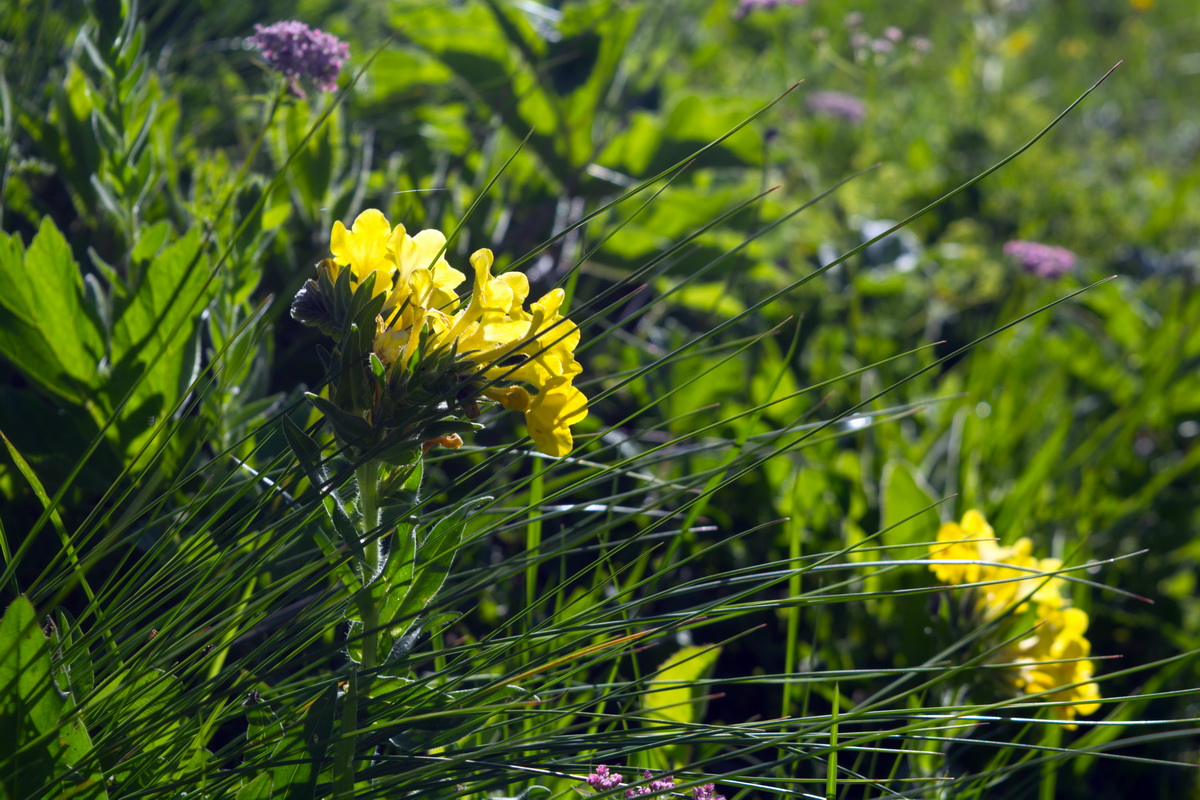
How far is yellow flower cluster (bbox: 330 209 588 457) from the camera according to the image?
744mm

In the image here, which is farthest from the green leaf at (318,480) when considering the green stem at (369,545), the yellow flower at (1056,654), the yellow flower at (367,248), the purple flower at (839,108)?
the purple flower at (839,108)

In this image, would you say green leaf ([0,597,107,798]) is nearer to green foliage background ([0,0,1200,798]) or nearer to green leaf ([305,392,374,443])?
green foliage background ([0,0,1200,798])

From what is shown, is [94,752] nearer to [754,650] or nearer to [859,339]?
[754,650]

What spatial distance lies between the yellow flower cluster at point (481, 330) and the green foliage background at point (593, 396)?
0.21 ft

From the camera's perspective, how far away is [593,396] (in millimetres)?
1594

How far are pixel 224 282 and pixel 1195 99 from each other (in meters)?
5.30

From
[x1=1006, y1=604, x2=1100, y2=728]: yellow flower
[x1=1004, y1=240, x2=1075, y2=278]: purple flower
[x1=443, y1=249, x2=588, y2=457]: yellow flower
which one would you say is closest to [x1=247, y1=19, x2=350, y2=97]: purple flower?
[x1=443, y1=249, x2=588, y2=457]: yellow flower

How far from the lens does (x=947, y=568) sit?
112cm

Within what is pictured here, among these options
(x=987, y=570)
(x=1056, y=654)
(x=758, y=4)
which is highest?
(x=758, y=4)

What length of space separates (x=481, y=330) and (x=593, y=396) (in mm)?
842

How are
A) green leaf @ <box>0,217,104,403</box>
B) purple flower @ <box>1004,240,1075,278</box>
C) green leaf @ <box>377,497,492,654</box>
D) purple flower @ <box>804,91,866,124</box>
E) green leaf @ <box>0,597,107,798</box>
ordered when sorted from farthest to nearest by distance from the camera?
purple flower @ <box>804,91,866,124</box>, purple flower @ <box>1004,240,1075,278</box>, green leaf @ <box>0,217,104,403</box>, green leaf @ <box>377,497,492,654</box>, green leaf @ <box>0,597,107,798</box>

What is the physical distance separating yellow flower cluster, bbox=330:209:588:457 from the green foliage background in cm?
6

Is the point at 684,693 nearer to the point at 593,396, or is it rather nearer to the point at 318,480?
the point at 318,480

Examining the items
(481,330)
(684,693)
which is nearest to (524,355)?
(481,330)
